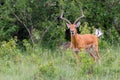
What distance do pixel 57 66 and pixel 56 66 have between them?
3 centimetres

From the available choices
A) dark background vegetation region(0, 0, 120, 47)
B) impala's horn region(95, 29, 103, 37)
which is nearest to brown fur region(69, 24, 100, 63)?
impala's horn region(95, 29, 103, 37)

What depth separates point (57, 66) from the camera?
10.5m

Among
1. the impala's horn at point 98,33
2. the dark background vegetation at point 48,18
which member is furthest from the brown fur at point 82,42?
the dark background vegetation at point 48,18

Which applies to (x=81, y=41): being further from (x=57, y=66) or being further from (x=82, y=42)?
(x=57, y=66)

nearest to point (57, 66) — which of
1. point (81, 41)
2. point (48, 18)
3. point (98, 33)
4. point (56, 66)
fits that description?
point (56, 66)

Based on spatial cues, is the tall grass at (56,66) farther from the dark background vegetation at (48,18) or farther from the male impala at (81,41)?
the dark background vegetation at (48,18)

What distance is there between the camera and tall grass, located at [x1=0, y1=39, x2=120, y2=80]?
9391 millimetres

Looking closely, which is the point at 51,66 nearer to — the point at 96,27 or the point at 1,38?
the point at 1,38

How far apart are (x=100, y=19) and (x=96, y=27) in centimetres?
38

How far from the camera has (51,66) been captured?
9.46 meters

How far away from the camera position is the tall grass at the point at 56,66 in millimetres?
9391

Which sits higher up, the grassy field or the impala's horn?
the impala's horn

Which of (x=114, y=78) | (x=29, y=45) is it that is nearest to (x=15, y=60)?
(x=29, y=45)

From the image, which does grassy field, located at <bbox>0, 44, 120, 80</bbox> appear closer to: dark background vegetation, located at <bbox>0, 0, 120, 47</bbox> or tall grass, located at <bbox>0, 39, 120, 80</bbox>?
tall grass, located at <bbox>0, 39, 120, 80</bbox>
